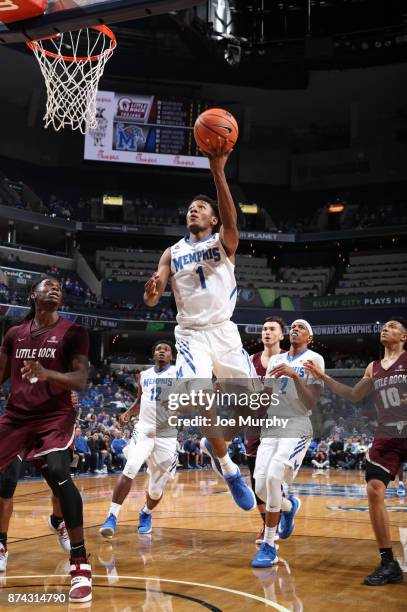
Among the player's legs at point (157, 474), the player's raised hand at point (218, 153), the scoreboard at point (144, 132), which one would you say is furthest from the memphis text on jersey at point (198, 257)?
the scoreboard at point (144, 132)

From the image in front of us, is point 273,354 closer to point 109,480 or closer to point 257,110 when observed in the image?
point 109,480

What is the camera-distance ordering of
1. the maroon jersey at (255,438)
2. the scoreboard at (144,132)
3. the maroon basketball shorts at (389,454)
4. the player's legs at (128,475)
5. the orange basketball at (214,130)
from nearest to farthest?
the orange basketball at (214,130)
the maroon basketball shorts at (389,454)
the player's legs at (128,475)
the maroon jersey at (255,438)
the scoreboard at (144,132)

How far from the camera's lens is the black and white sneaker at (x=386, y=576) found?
5105mm

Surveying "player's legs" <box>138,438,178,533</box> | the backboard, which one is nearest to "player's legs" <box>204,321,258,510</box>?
"player's legs" <box>138,438,178,533</box>

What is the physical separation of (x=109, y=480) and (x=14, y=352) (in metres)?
10.5

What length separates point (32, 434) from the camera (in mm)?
4875

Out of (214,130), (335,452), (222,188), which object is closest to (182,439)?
(335,452)

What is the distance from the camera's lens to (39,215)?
1249 inches

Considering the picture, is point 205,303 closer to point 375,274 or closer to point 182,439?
point 182,439

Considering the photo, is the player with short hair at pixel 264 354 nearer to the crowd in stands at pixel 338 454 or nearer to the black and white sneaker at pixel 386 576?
the black and white sneaker at pixel 386 576

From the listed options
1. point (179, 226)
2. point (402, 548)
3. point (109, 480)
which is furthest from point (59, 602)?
point (179, 226)

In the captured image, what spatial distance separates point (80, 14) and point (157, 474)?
4911mm

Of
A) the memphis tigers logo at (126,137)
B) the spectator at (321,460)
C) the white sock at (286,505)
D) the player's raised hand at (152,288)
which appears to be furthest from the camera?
the memphis tigers logo at (126,137)

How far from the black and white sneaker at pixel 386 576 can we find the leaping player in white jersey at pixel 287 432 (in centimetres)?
98
